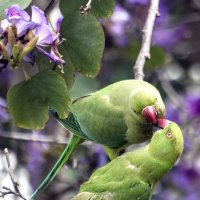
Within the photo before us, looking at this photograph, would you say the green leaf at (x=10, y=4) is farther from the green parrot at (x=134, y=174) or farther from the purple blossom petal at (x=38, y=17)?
the green parrot at (x=134, y=174)

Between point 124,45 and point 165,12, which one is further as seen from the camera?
point 165,12

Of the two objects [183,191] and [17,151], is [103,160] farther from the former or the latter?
[183,191]

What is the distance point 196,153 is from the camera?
2775 millimetres

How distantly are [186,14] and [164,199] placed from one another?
811mm

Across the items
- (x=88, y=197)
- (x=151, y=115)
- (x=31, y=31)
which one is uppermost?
(x=31, y=31)

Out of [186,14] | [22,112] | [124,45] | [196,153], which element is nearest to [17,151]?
[124,45]

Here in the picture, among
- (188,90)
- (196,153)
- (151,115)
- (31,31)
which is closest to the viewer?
(31,31)

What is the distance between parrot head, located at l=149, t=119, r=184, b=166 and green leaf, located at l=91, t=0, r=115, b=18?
278 millimetres

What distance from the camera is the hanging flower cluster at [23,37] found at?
42.3 inches

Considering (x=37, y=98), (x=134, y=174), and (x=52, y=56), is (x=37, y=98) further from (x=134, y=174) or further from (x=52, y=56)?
(x=134, y=174)

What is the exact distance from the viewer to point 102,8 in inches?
50.3

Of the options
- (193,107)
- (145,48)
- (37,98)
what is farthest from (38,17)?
(193,107)

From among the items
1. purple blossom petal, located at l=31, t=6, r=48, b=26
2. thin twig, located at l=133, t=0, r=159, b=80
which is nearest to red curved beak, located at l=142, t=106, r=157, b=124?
thin twig, located at l=133, t=0, r=159, b=80

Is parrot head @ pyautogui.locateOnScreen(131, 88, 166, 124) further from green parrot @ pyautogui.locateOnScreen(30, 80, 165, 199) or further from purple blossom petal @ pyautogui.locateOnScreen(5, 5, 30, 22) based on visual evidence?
purple blossom petal @ pyautogui.locateOnScreen(5, 5, 30, 22)
